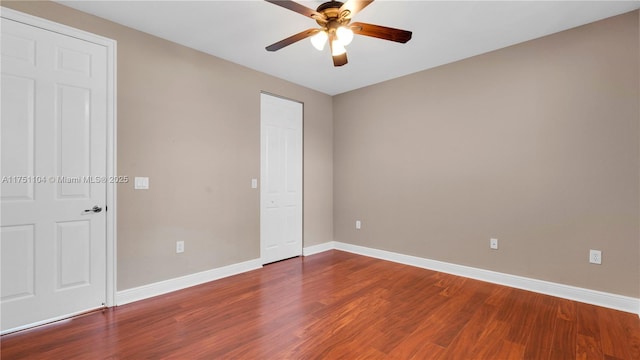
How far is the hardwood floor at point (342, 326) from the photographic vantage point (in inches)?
78.1

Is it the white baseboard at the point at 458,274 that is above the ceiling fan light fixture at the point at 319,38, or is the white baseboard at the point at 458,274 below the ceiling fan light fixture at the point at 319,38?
below

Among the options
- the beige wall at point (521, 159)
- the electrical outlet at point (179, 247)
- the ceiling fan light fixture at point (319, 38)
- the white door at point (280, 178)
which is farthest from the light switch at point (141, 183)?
the beige wall at point (521, 159)

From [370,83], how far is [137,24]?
118 inches

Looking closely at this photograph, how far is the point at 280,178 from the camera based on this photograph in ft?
13.9

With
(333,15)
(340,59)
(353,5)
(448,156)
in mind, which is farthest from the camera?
(448,156)

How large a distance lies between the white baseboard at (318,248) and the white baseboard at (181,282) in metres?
0.87

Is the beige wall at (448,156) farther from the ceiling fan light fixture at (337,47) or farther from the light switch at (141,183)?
the ceiling fan light fixture at (337,47)

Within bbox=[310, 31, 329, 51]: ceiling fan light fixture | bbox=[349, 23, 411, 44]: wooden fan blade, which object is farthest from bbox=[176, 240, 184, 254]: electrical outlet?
bbox=[349, 23, 411, 44]: wooden fan blade

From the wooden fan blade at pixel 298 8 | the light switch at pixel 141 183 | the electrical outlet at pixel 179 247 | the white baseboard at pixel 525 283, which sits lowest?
the white baseboard at pixel 525 283

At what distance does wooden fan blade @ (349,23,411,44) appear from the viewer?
6.88 feet

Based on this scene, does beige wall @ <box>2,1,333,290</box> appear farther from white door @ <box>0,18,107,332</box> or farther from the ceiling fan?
the ceiling fan

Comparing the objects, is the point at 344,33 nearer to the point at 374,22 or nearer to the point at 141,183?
the point at 374,22

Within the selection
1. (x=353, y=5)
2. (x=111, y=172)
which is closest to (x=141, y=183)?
(x=111, y=172)

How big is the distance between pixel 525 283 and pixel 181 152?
13.0ft
